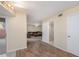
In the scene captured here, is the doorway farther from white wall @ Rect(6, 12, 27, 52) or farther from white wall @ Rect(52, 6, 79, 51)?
white wall @ Rect(52, 6, 79, 51)

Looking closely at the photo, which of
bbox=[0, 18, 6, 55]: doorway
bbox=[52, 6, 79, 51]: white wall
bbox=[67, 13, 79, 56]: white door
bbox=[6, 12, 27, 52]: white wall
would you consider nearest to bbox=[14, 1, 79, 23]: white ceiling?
bbox=[52, 6, 79, 51]: white wall

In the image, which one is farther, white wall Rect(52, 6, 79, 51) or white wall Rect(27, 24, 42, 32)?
white wall Rect(27, 24, 42, 32)

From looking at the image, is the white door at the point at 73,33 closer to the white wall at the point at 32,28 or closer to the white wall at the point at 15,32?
the white wall at the point at 15,32

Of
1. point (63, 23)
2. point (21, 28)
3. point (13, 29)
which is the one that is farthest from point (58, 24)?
point (13, 29)

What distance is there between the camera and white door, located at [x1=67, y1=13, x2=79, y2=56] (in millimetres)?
3941

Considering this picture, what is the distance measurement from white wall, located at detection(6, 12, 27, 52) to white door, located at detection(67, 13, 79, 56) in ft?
8.20

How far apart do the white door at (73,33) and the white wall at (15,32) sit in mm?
2499

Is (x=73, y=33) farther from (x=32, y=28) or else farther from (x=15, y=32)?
(x=32, y=28)

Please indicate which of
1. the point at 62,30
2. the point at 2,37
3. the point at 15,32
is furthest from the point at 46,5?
the point at 2,37

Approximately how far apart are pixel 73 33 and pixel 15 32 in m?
2.85

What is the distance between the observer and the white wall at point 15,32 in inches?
180

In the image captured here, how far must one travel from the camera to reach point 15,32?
4.87 m

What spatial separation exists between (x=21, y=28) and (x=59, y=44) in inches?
92.9

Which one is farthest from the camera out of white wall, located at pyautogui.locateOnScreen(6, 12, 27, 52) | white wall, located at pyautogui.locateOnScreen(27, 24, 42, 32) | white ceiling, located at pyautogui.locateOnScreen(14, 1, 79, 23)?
white wall, located at pyautogui.locateOnScreen(27, 24, 42, 32)
